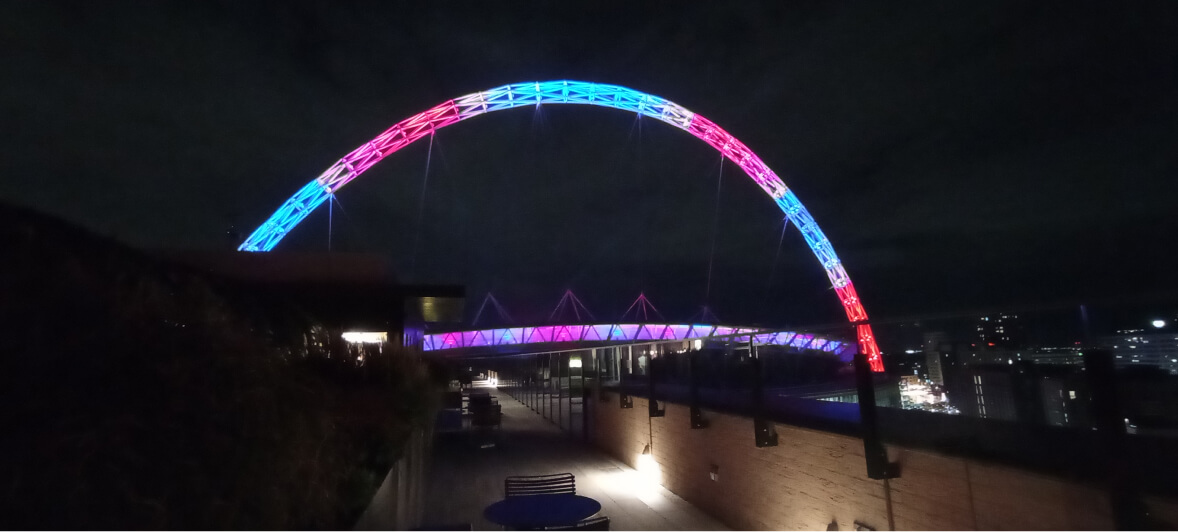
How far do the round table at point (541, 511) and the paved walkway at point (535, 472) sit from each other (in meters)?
0.53

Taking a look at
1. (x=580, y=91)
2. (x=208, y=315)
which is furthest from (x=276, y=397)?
(x=580, y=91)

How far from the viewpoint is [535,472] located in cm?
1306

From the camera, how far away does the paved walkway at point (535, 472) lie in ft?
30.5

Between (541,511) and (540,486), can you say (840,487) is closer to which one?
(541,511)

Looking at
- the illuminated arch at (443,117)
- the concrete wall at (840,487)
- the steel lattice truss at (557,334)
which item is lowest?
the concrete wall at (840,487)

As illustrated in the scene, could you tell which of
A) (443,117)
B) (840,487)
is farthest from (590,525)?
(443,117)

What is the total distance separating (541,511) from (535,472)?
20.4 ft

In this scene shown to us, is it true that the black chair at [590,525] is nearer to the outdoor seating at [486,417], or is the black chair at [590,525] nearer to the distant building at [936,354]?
the distant building at [936,354]

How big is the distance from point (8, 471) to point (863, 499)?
613 cm

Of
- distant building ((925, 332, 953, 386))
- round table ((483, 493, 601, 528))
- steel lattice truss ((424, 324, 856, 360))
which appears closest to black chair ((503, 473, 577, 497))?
round table ((483, 493, 601, 528))

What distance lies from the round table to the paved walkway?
0.53 meters

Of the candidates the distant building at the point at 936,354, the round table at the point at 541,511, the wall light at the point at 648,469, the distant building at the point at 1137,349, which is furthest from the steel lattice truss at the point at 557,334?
the distant building at the point at 1137,349

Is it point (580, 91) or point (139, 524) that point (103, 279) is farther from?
point (580, 91)

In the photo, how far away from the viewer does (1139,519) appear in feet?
11.3
